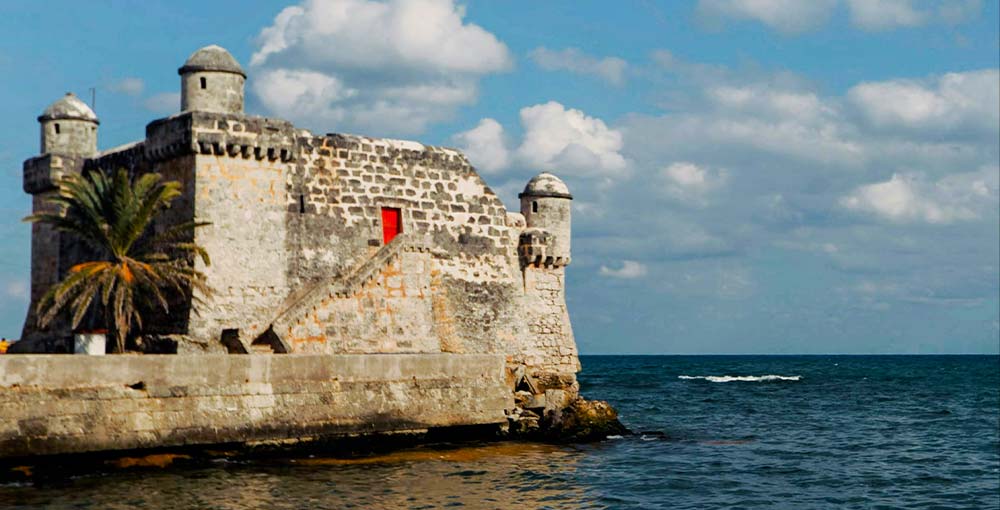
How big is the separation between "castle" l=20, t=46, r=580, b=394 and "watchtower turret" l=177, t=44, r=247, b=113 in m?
0.03

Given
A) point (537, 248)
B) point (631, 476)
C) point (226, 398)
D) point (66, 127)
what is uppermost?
point (66, 127)

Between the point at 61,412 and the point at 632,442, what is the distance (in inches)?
539

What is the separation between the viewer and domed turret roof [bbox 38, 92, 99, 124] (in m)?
28.3

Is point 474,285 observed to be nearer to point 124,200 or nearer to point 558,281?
point 558,281

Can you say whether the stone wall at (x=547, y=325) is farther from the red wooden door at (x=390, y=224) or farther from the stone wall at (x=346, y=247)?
the red wooden door at (x=390, y=224)

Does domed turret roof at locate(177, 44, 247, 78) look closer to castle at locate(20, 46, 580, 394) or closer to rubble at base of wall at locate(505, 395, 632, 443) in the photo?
castle at locate(20, 46, 580, 394)

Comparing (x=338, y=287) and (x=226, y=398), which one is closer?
(x=226, y=398)

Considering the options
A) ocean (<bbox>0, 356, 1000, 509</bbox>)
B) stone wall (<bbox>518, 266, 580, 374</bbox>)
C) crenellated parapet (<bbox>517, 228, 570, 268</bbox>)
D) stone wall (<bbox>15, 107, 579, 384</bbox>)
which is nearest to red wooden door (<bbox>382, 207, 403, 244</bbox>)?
stone wall (<bbox>15, 107, 579, 384</bbox>)

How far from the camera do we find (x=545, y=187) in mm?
30578

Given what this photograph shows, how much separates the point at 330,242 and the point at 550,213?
642 centimetres

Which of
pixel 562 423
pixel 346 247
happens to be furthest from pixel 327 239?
pixel 562 423

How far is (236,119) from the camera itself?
82.0 feet

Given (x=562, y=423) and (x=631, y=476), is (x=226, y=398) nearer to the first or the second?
(x=631, y=476)

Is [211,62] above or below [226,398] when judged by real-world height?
above
